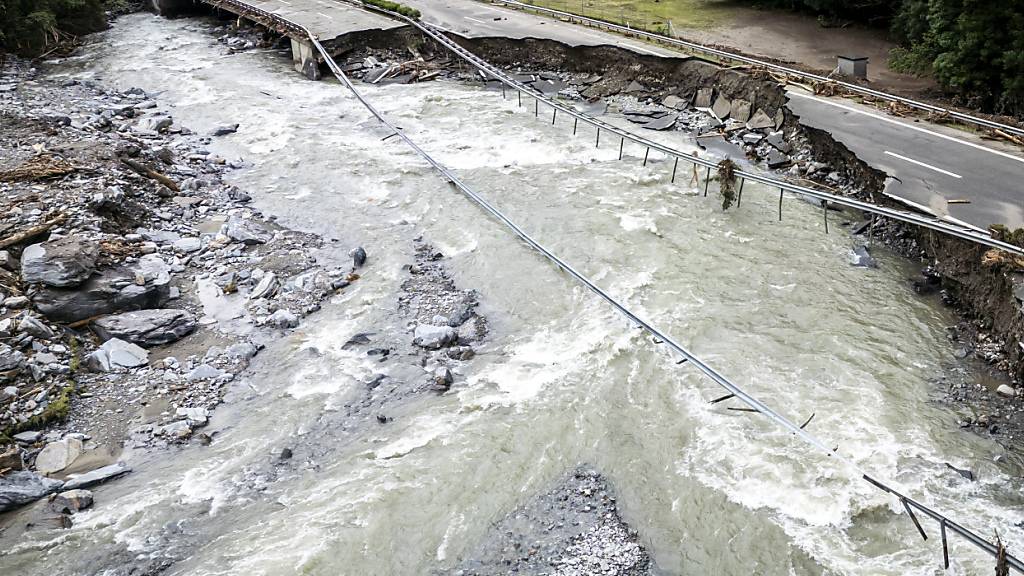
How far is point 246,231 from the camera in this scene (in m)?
17.0

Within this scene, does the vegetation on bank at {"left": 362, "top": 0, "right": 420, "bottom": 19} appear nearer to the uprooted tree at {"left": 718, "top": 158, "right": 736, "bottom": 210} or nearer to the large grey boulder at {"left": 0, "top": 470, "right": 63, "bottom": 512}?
the uprooted tree at {"left": 718, "top": 158, "right": 736, "bottom": 210}

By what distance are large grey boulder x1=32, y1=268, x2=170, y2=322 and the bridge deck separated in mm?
19382

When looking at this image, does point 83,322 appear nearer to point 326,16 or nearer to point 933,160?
point 933,160

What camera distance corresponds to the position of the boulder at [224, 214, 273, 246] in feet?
55.1

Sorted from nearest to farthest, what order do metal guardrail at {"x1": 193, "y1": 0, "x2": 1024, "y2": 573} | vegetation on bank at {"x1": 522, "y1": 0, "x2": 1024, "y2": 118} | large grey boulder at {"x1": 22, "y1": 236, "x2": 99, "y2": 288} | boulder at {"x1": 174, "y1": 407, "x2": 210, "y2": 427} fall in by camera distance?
1. metal guardrail at {"x1": 193, "y1": 0, "x2": 1024, "y2": 573}
2. boulder at {"x1": 174, "y1": 407, "x2": 210, "y2": 427}
3. large grey boulder at {"x1": 22, "y1": 236, "x2": 99, "y2": 288}
4. vegetation on bank at {"x1": 522, "y1": 0, "x2": 1024, "y2": 118}

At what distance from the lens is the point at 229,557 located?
9.16 m

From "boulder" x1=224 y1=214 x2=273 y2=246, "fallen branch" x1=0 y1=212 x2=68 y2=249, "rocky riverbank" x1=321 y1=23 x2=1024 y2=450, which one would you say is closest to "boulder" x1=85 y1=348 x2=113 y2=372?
"fallen branch" x1=0 y1=212 x2=68 y2=249

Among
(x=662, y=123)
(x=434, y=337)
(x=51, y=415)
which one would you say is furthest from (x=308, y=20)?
(x=51, y=415)

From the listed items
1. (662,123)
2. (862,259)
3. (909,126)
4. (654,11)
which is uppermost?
(654,11)

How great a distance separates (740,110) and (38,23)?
33.1 metres

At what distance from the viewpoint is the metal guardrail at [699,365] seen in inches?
300

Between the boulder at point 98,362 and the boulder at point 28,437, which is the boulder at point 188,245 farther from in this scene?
the boulder at point 28,437

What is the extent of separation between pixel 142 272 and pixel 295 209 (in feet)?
15.9

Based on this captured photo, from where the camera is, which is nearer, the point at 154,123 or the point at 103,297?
the point at 103,297
